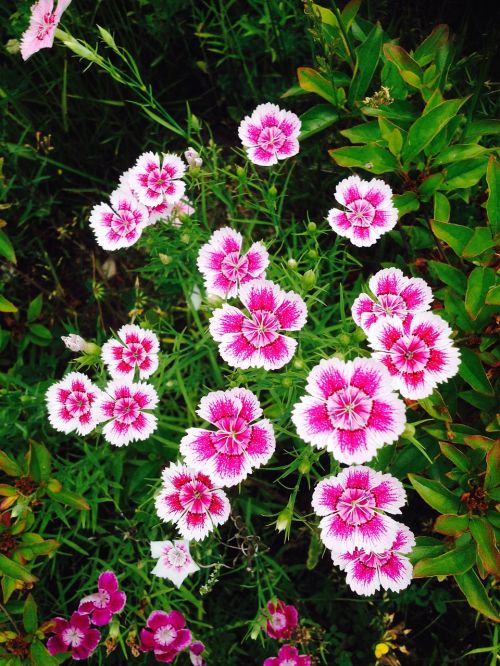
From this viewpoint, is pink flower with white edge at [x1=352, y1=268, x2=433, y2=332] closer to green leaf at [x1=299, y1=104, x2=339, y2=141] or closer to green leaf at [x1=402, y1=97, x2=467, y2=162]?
green leaf at [x1=402, y1=97, x2=467, y2=162]

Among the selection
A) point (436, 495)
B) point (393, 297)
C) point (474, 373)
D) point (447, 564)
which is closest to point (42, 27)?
point (393, 297)

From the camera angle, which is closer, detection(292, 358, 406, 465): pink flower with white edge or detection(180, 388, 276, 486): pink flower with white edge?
detection(292, 358, 406, 465): pink flower with white edge

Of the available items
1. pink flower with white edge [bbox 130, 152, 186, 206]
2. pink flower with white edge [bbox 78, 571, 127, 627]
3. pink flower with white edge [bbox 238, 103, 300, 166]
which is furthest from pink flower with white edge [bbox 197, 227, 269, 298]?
pink flower with white edge [bbox 78, 571, 127, 627]

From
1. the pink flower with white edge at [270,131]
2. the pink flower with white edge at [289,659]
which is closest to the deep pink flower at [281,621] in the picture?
the pink flower with white edge at [289,659]

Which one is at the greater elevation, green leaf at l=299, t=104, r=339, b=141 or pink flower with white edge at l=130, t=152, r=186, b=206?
green leaf at l=299, t=104, r=339, b=141

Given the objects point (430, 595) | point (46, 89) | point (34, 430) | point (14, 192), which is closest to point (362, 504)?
point (430, 595)
